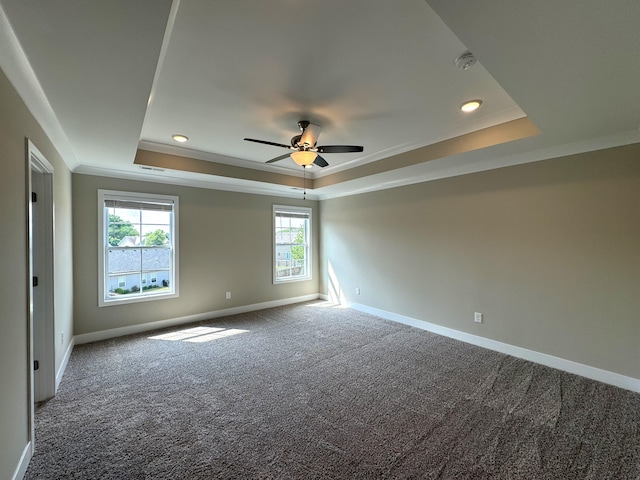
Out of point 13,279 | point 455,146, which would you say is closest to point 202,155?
point 13,279

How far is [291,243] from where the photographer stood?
6.29 metres

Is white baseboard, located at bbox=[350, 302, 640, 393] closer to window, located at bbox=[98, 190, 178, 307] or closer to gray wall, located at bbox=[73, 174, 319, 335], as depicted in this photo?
gray wall, located at bbox=[73, 174, 319, 335]

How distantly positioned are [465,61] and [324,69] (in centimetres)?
103

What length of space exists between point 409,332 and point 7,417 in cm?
425

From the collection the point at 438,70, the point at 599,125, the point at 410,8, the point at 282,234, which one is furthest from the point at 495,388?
the point at 282,234

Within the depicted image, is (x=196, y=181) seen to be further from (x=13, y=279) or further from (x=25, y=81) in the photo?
(x=13, y=279)

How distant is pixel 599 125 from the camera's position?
8.14 ft

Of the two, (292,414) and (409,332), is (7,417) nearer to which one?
(292,414)

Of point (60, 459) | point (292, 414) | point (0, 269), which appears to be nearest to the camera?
point (0, 269)

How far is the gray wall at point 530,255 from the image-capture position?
109 inches

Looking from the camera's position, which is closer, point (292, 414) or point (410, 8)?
point (410, 8)

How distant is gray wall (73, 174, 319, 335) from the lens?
3.91m

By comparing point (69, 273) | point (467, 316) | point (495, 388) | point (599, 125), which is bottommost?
point (495, 388)

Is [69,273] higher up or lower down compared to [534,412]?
higher up
